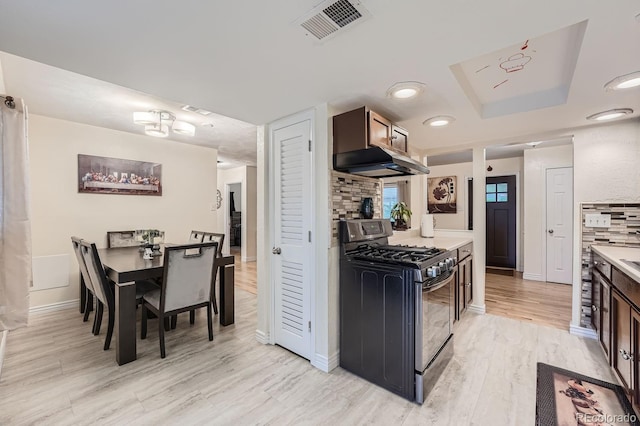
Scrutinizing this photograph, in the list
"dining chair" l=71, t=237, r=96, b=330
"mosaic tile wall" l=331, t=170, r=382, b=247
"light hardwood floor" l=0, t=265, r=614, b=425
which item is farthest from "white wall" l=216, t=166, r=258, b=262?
"mosaic tile wall" l=331, t=170, r=382, b=247

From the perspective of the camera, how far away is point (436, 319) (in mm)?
1994

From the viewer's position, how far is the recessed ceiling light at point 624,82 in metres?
1.71

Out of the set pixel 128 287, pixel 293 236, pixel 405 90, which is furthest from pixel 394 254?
pixel 128 287

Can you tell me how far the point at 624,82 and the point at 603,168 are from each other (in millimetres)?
1265

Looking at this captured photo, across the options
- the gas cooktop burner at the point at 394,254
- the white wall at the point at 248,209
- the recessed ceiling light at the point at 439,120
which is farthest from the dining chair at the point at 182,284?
the white wall at the point at 248,209

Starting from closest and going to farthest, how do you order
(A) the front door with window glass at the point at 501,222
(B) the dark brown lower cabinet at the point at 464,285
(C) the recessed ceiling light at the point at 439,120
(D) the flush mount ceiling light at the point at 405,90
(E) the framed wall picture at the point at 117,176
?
(D) the flush mount ceiling light at the point at 405,90 < (C) the recessed ceiling light at the point at 439,120 < (B) the dark brown lower cabinet at the point at 464,285 < (E) the framed wall picture at the point at 117,176 < (A) the front door with window glass at the point at 501,222

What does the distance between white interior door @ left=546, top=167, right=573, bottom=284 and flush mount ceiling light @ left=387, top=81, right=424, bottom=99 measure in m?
4.14

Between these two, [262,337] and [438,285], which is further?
[262,337]

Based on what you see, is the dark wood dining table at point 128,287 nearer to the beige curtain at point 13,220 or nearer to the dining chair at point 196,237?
the beige curtain at point 13,220

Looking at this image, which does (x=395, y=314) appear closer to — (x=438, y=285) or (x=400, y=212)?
(x=438, y=285)

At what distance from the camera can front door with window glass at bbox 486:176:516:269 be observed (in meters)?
5.44

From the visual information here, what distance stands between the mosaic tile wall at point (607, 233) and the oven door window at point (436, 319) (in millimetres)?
1603

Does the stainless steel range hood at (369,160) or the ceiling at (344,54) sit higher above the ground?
the ceiling at (344,54)

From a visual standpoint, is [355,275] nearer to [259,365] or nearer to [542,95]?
[259,365]
